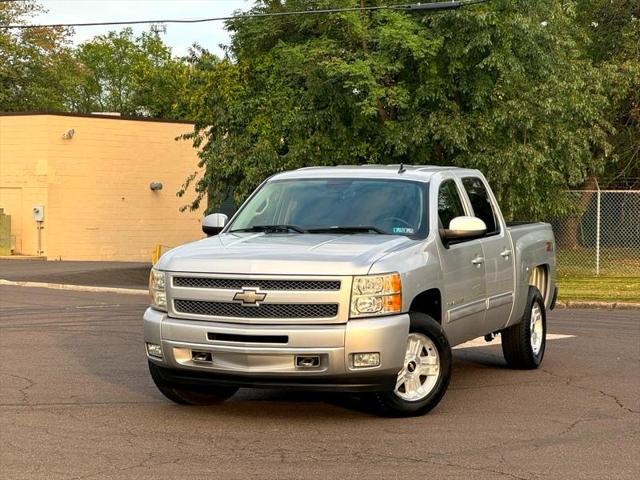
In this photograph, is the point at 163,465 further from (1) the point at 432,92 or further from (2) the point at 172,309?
(1) the point at 432,92

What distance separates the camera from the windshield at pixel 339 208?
943 centimetres

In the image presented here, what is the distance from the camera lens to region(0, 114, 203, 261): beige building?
37594 mm

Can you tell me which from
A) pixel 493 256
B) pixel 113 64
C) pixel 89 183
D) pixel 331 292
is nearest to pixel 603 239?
pixel 89 183

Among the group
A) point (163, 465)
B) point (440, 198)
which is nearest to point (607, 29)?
point (440, 198)

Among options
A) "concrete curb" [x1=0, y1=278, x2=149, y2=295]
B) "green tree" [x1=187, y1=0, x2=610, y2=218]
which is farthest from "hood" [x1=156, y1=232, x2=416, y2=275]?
"green tree" [x1=187, y1=0, x2=610, y2=218]

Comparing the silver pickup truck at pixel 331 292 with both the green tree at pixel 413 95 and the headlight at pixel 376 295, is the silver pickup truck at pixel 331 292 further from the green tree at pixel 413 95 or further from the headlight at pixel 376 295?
the green tree at pixel 413 95

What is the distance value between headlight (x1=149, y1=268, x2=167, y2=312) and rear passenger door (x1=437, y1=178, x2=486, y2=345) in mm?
2273

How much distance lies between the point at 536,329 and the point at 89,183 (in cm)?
2871

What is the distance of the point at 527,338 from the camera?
1141 cm

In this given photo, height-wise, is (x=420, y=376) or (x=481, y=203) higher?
(x=481, y=203)

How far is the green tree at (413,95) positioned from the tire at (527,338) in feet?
41.6

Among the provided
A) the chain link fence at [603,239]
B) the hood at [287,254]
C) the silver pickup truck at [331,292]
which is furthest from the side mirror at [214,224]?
the chain link fence at [603,239]

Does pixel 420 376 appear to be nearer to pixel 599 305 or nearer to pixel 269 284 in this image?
pixel 269 284

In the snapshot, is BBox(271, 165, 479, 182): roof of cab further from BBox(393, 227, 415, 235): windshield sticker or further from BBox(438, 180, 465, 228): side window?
BBox(393, 227, 415, 235): windshield sticker
